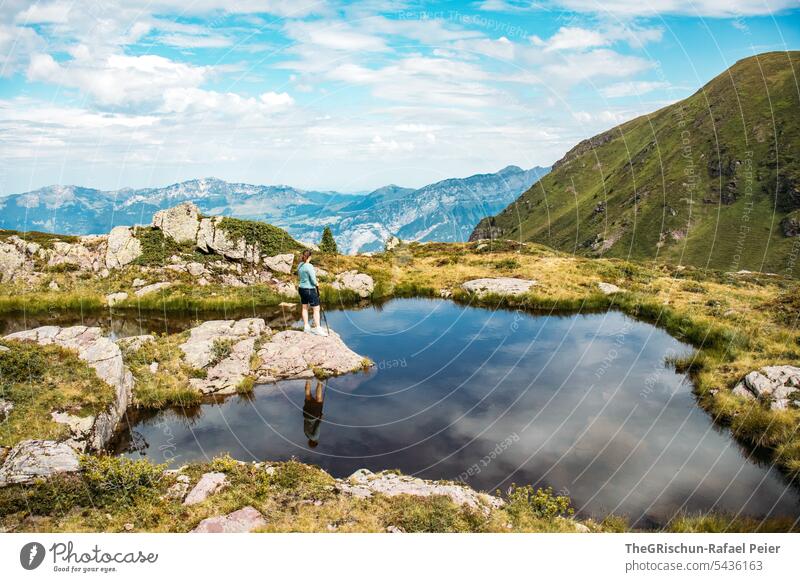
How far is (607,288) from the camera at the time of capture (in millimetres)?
41844

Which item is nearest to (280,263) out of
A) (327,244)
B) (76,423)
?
(327,244)

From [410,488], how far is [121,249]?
42.7m

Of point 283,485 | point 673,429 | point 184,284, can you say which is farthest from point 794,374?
point 184,284

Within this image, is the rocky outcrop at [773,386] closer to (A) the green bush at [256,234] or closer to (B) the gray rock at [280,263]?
(B) the gray rock at [280,263]

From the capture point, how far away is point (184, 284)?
42344mm

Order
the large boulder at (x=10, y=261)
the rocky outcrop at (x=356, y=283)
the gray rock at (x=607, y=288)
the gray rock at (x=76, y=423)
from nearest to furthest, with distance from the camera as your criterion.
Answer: the gray rock at (x=76, y=423)
the gray rock at (x=607, y=288)
the large boulder at (x=10, y=261)
the rocky outcrop at (x=356, y=283)

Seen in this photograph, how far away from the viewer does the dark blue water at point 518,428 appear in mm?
15367

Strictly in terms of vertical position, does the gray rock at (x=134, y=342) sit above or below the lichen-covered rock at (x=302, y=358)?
below

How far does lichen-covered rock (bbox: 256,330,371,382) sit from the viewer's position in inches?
939

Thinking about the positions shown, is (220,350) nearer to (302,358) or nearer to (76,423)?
(302,358)

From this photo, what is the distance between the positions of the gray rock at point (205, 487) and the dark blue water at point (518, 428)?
11.7ft

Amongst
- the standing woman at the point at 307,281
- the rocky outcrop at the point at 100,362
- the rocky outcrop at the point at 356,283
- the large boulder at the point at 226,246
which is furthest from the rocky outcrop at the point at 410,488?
the large boulder at the point at 226,246

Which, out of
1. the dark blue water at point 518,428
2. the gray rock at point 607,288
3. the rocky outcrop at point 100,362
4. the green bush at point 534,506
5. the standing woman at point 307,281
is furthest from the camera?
the gray rock at point 607,288
